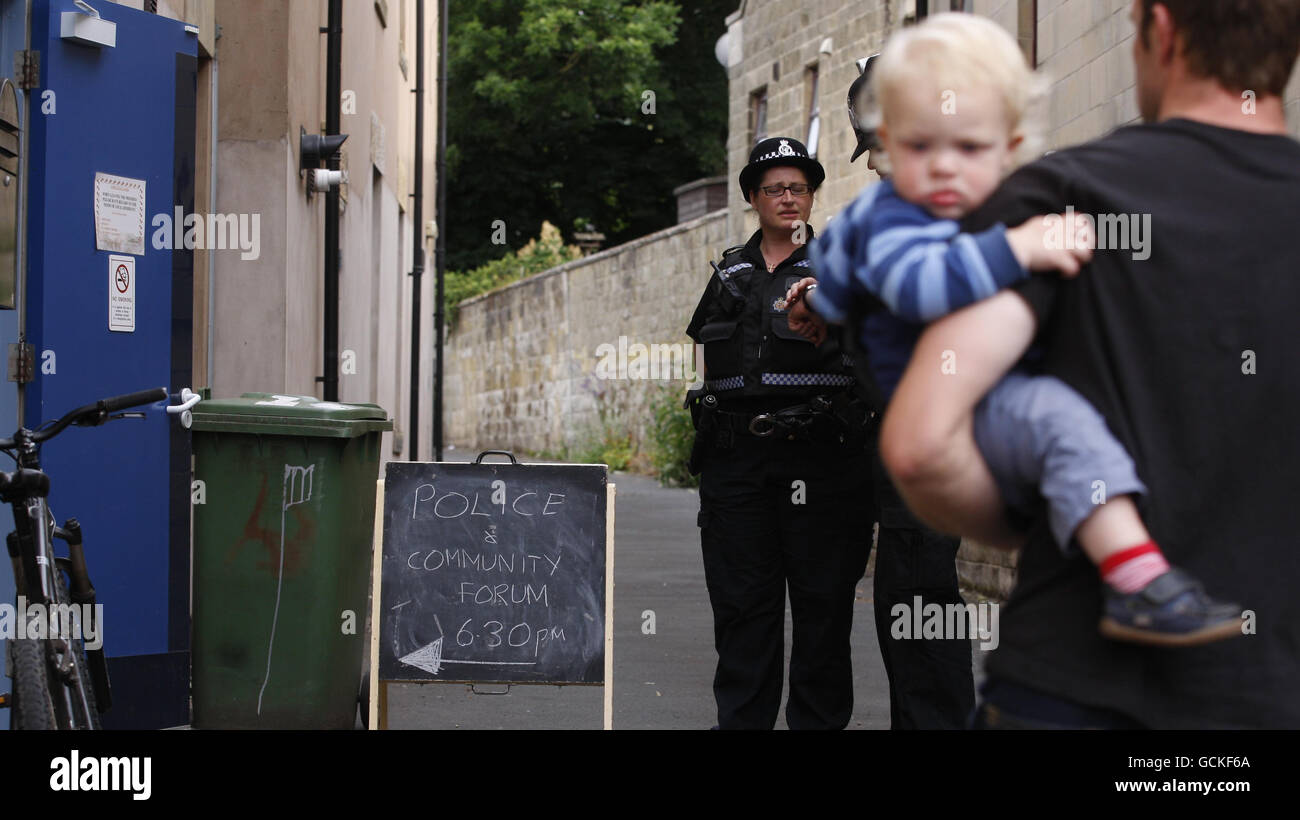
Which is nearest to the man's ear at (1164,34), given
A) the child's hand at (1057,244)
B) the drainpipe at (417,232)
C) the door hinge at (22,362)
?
the child's hand at (1057,244)

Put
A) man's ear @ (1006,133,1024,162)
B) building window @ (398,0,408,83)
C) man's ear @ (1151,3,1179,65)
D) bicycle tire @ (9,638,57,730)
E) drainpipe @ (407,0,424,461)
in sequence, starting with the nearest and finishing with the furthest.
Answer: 1. man's ear @ (1151,3,1179,65)
2. man's ear @ (1006,133,1024,162)
3. bicycle tire @ (9,638,57,730)
4. building window @ (398,0,408,83)
5. drainpipe @ (407,0,424,461)

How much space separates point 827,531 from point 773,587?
255mm

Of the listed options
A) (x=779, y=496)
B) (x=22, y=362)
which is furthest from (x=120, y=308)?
(x=779, y=496)

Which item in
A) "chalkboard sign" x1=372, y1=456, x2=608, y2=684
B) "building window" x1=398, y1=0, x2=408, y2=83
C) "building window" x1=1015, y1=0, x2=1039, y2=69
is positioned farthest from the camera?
"building window" x1=398, y1=0, x2=408, y2=83

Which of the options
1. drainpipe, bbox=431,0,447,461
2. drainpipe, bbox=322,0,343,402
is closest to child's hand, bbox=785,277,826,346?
drainpipe, bbox=322,0,343,402

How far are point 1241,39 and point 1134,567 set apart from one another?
654 millimetres

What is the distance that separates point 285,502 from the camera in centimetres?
555

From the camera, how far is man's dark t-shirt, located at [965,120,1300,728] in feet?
6.05

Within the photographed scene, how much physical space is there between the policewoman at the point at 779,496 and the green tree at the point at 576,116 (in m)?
32.1

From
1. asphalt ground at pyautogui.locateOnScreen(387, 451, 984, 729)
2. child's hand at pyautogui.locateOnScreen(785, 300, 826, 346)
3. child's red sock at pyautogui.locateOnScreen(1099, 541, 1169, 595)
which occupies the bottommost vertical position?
asphalt ground at pyautogui.locateOnScreen(387, 451, 984, 729)

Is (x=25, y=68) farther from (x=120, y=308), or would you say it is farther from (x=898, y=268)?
(x=898, y=268)

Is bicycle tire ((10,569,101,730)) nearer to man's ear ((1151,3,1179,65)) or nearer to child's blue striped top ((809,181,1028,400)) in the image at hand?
child's blue striped top ((809,181,1028,400))

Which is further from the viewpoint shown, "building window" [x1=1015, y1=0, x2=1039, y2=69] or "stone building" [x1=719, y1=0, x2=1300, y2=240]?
"building window" [x1=1015, y1=0, x2=1039, y2=69]

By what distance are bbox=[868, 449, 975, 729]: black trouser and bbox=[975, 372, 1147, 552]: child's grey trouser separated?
106 inches
